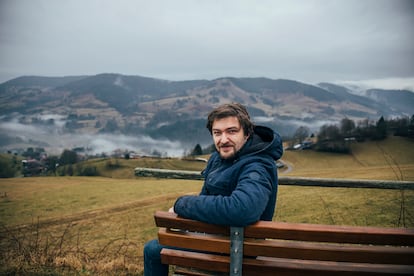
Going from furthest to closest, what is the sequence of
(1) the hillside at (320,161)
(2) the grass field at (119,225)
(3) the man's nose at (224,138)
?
(1) the hillside at (320,161)
(2) the grass field at (119,225)
(3) the man's nose at (224,138)

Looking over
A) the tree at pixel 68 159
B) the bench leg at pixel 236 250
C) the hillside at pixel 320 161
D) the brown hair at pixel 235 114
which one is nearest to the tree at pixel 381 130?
the hillside at pixel 320 161

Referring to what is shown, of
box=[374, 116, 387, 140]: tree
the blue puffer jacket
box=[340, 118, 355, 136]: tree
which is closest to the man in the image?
the blue puffer jacket

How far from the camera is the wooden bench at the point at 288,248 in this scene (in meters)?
1.84

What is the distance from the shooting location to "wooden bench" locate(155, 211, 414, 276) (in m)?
1.84

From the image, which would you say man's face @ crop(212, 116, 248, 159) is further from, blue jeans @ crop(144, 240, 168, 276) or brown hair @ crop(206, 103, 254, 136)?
blue jeans @ crop(144, 240, 168, 276)

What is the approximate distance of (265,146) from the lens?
242 centimetres

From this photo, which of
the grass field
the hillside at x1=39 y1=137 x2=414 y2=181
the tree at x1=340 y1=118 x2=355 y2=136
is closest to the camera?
the grass field

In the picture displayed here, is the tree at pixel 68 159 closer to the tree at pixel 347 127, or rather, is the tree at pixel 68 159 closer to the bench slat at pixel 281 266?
the tree at pixel 347 127

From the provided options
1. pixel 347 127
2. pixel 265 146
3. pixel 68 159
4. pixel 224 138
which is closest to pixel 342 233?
pixel 265 146

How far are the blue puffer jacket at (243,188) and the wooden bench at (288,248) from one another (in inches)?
3.5

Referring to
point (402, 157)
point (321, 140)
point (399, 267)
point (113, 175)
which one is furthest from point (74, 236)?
point (321, 140)

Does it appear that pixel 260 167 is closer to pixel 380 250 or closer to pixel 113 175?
pixel 380 250

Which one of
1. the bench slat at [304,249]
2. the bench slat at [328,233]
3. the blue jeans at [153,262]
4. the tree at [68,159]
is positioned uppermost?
the bench slat at [328,233]

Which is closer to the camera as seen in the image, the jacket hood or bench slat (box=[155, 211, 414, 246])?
bench slat (box=[155, 211, 414, 246])
